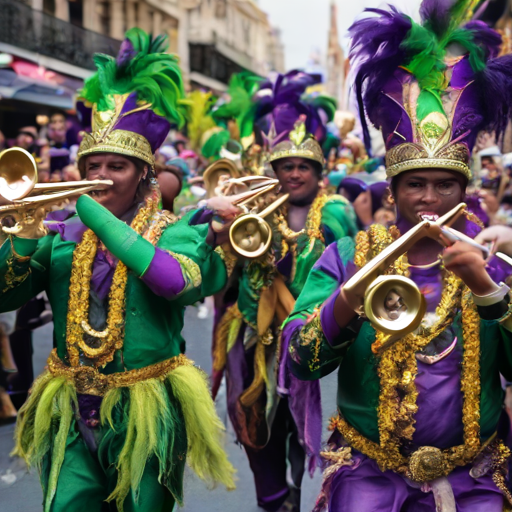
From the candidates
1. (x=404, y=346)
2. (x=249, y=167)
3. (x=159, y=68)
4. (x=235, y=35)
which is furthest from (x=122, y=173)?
(x=235, y=35)

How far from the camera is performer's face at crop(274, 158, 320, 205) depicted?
5.53 m

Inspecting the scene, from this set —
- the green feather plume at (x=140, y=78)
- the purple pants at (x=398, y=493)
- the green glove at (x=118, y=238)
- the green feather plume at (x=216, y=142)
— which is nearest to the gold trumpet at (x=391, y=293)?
the purple pants at (x=398, y=493)

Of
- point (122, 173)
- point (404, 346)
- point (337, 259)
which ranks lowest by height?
point (404, 346)

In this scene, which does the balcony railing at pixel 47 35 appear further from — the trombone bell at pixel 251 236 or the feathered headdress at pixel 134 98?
the trombone bell at pixel 251 236

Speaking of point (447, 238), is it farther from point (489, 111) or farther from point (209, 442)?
point (209, 442)

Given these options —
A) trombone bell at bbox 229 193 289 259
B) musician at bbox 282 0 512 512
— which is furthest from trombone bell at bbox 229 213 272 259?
musician at bbox 282 0 512 512

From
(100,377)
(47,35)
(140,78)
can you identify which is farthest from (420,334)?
(47,35)

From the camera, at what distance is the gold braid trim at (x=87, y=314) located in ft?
10.9

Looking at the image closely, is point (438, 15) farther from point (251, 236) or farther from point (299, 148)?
point (299, 148)

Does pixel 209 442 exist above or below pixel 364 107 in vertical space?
Result: below

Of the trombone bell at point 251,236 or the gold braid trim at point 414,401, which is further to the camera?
the trombone bell at point 251,236

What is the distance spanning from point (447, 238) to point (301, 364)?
67 cm

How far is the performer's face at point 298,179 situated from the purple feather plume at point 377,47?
2.34 metres

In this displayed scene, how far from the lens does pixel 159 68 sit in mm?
3963
